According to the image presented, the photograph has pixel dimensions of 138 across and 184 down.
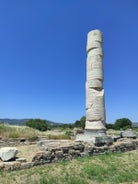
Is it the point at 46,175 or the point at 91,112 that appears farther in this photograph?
the point at 91,112

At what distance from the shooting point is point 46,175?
909cm

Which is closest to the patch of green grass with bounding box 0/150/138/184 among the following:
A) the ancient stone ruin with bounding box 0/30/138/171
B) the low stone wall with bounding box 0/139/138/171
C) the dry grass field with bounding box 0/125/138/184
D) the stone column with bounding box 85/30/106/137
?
the dry grass field with bounding box 0/125/138/184

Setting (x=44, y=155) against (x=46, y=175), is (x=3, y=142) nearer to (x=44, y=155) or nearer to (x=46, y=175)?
(x=44, y=155)

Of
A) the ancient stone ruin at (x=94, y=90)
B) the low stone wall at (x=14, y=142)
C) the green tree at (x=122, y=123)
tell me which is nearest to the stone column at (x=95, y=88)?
the ancient stone ruin at (x=94, y=90)

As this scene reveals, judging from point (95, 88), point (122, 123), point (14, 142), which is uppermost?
point (122, 123)

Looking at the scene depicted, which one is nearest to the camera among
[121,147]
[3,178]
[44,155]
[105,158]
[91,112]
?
[3,178]

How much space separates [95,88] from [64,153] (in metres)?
5.71

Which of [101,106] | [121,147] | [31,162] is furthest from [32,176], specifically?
[101,106]

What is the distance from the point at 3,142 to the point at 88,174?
8285 mm

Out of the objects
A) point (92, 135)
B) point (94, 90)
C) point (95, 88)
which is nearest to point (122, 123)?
point (95, 88)

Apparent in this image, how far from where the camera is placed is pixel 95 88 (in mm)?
16266

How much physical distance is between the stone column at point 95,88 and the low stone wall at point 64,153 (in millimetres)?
1446

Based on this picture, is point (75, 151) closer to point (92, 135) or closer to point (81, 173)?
point (81, 173)

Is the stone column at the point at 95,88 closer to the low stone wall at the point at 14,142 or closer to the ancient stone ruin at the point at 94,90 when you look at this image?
the ancient stone ruin at the point at 94,90
